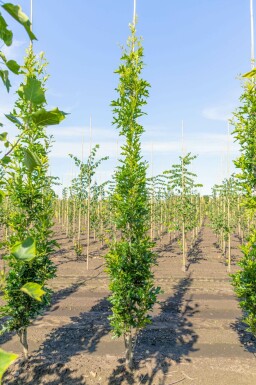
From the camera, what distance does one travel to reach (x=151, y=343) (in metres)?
7.73

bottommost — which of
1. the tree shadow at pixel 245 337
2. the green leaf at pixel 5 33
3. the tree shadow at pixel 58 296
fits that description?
the tree shadow at pixel 245 337

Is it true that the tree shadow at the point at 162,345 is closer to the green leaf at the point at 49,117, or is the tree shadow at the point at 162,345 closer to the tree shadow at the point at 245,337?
the tree shadow at the point at 245,337

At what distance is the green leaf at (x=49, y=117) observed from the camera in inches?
26.6

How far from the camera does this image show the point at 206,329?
8.79m

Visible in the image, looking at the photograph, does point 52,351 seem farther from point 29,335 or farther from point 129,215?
point 129,215

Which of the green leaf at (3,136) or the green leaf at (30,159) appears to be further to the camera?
the green leaf at (3,136)

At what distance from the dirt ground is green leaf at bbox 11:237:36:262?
6585 millimetres

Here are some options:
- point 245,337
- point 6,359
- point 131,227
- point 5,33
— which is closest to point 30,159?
point 5,33

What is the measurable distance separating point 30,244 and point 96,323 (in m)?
9.28

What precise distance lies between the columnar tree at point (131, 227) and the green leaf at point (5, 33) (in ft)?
19.3

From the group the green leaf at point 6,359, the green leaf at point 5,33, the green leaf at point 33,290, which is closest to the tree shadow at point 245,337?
the green leaf at point 33,290

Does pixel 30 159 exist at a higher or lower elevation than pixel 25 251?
higher

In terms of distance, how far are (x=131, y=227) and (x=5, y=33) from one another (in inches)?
245

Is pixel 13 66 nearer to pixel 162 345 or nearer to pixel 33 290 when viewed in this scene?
pixel 33 290
